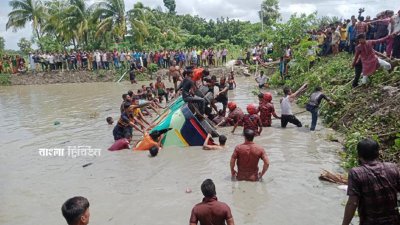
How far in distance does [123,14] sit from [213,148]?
984 inches

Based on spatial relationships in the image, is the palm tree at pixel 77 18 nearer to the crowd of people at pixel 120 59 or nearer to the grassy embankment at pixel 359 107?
the crowd of people at pixel 120 59

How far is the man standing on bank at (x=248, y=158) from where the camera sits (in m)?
6.62

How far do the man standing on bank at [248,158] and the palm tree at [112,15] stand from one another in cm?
2686

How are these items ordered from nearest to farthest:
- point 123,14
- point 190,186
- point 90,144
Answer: point 190,186, point 90,144, point 123,14

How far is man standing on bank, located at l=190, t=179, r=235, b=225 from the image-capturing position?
Answer: 4.28 meters

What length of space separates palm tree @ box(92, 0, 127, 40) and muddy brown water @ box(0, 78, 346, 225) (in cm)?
2011

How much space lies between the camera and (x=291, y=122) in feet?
37.4

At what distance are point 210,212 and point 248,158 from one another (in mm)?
2578

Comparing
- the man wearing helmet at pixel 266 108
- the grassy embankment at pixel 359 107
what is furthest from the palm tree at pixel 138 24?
the man wearing helmet at pixel 266 108

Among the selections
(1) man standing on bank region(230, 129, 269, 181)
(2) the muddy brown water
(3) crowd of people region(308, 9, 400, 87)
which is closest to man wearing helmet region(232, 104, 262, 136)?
(2) the muddy brown water

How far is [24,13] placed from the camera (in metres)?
35.1

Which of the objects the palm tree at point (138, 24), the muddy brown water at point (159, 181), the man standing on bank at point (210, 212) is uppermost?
the palm tree at point (138, 24)

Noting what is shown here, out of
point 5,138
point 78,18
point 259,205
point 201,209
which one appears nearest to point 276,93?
point 5,138

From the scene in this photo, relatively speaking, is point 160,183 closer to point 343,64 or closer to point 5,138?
point 5,138
